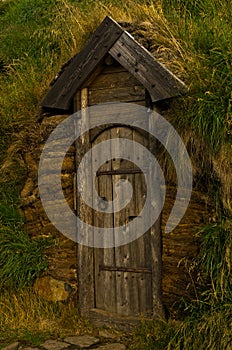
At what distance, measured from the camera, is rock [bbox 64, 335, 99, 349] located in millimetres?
5633

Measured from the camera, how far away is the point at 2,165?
7551 millimetres

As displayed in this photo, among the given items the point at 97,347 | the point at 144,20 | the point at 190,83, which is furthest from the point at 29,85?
the point at 97,347

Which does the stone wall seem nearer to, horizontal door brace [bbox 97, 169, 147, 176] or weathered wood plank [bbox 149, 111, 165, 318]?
horizontal door brace [bbox 97, 169, 147, 176]

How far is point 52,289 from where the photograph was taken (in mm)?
6539

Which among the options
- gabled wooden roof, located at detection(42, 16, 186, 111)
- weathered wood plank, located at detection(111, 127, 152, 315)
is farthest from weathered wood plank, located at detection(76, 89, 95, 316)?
weathered wood plank, located at detection(111, 127, 152, 315)

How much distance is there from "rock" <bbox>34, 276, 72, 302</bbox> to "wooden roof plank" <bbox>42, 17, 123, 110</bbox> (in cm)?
214

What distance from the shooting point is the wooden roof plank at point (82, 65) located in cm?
609

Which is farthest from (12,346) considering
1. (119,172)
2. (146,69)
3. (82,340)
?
(146,69)

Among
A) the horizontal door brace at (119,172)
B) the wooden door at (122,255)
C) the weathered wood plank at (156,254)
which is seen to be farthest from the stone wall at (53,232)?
the weathered wood plank at (156,254)

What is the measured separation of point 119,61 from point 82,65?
523mm

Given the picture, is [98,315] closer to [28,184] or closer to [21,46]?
[28,184]

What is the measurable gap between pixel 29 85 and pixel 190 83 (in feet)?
11.1

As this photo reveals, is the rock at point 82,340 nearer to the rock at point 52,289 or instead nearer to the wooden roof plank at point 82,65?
the rock at point 52,289

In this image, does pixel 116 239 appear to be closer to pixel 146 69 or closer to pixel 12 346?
pixel 12 346
